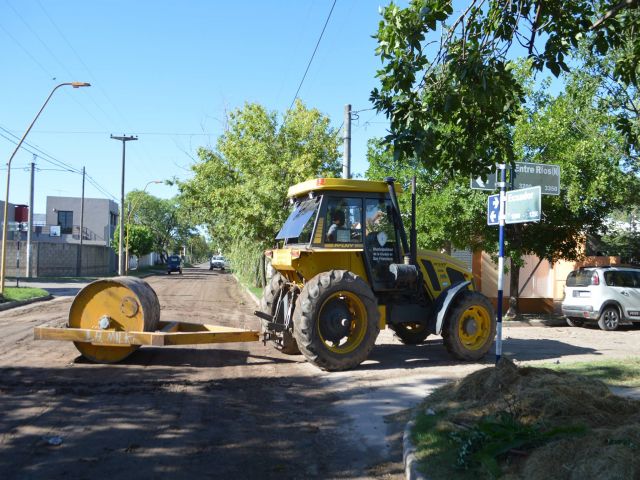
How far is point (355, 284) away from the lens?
359 inches

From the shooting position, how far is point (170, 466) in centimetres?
498

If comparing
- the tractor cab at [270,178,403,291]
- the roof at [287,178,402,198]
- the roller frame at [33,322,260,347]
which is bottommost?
the roller frame at [33,322,260,347]

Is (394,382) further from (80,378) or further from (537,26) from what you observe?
(537,26)

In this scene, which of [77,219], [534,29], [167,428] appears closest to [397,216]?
[534,29]

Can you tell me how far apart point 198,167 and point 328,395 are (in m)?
23.9

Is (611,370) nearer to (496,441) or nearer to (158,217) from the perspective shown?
(496,441)

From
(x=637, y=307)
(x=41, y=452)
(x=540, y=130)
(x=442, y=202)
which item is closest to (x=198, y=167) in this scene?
(x=442, y=202)

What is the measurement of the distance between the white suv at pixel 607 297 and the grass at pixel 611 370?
260 inches

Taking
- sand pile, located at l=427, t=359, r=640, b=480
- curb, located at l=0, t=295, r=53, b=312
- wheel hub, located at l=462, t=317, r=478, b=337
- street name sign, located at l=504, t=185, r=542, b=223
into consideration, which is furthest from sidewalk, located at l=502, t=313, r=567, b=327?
curb, located at l=0, t=295, r=53, b=312

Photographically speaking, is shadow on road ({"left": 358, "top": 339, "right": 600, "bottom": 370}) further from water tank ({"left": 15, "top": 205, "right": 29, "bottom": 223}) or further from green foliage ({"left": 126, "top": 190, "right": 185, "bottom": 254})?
green foliage ({"left": 126, "top": 190, "right": 185, "bottom": 254})

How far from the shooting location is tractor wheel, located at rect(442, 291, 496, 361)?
9805 mm

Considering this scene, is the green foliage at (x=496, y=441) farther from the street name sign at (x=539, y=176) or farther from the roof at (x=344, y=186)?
the street name sign at (x=539, y=176)

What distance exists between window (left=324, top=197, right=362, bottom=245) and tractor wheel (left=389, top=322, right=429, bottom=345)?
2926 millimetres

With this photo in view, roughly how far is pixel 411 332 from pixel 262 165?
13.8 meters
